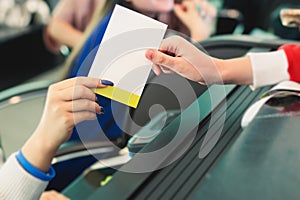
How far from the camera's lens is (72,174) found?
35.4 inches

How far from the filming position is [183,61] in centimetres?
53

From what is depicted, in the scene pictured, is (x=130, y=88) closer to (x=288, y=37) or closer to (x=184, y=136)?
(x=184, y=136)

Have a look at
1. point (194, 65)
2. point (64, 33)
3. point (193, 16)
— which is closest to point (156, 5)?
point (193, 16)

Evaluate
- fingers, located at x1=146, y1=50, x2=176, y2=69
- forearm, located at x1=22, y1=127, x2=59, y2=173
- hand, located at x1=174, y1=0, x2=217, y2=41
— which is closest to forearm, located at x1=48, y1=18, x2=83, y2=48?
hand, located at x1=174, y1=0, x2=217, y2=41

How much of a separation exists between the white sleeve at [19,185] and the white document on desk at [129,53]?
212 millimetres

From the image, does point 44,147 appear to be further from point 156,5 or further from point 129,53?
point 156,5

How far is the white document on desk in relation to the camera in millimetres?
456

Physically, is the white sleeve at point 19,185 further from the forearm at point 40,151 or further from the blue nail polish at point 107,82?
the blue nail polish at point 107,82

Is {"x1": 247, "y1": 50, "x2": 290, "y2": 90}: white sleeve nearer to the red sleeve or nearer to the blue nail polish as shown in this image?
the red sleeve

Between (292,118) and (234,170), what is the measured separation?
0.55 feet

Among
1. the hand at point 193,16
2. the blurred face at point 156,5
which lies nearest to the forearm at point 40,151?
the blurred face at point 156,5

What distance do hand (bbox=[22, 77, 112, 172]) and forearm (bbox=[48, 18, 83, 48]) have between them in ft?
3.37

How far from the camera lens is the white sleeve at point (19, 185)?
598 mm

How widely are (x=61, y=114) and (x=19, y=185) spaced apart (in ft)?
0.42
